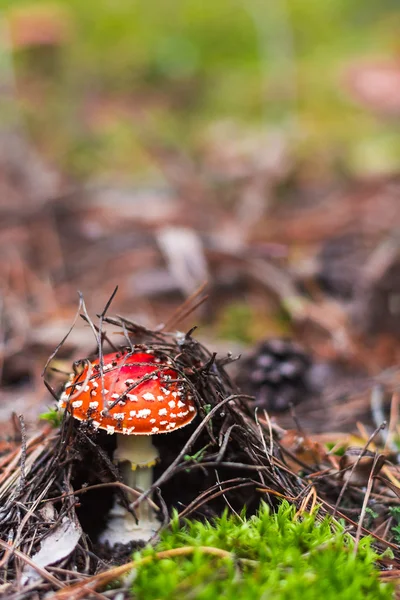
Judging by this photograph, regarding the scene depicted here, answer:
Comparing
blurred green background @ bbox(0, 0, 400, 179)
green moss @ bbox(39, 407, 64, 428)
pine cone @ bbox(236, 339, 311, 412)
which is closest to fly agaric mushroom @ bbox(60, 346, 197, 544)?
green moss @ bbox(39, 407, 64, 428)

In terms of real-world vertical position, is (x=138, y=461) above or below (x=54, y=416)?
below

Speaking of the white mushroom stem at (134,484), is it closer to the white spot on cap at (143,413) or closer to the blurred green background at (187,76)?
the white spot on cap at (143,413)

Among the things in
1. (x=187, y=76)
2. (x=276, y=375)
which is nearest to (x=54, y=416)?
(x=276, y=375)

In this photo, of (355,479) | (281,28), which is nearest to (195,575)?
(355,479)

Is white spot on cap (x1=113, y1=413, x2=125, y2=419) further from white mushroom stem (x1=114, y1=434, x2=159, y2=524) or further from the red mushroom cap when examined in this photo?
white mushroom stem (x1=114, y1=434, x2=159, y2=524)

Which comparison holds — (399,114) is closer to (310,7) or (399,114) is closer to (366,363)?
(310,7)

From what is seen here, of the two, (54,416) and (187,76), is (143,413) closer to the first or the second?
(54,416)
